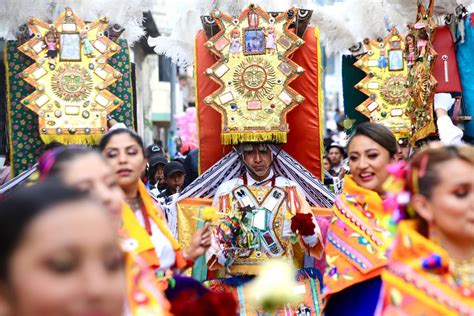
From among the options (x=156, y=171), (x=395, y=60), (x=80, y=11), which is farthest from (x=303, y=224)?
(x=156, y=171)

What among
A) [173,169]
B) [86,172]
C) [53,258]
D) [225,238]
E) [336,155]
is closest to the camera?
[53,258]

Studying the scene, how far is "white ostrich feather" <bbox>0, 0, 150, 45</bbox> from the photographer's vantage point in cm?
726

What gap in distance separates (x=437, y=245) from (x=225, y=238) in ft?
10.9

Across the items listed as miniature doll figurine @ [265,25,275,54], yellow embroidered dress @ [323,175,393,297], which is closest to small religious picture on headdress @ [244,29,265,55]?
miniature doll figurine @ [265,25,275,54]

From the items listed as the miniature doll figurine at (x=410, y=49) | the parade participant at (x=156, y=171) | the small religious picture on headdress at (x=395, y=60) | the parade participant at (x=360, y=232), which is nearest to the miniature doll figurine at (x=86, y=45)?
the parade participant at (x=156, y=171)

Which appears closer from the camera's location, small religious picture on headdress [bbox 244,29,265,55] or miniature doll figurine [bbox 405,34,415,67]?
miniature doll figurine [bbox 405,34,415,67]

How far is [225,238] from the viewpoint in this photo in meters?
6.11

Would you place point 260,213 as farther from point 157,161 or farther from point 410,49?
point 157,161

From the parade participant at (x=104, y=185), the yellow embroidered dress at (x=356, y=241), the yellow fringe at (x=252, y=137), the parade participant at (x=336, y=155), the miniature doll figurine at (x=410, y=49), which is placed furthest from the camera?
the parade participant at (x=336, y=155)

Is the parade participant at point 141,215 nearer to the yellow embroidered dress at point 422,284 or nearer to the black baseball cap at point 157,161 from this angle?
the yellow embroidered dress at point 422,284

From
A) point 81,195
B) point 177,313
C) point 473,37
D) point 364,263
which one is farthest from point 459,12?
point 81,195

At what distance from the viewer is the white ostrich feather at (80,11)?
23.8 feet

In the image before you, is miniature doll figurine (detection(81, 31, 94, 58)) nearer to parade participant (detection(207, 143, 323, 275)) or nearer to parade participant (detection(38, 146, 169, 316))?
A: parade participant (detection(207, 143, 323, 275))

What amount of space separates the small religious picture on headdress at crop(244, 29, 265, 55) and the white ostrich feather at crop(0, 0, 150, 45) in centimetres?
157
